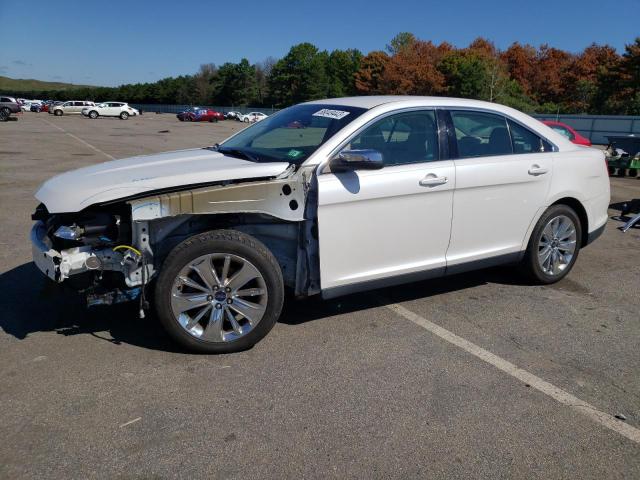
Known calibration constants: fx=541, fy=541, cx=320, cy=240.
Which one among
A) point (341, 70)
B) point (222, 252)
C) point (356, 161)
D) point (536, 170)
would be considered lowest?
point (222, 252)

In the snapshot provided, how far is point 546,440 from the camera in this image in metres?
2.86

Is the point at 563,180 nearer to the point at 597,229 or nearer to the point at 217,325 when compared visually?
the point at 597,229

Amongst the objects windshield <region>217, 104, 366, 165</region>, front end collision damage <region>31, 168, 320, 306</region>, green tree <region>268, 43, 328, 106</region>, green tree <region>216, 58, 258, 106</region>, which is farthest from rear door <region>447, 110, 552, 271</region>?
green tree <region>216, 58, 258, 106</region>

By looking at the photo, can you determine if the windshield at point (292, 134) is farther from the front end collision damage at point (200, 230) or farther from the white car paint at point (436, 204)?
the front end collision damage at point (200, 230)

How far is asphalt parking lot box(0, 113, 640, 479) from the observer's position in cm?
266

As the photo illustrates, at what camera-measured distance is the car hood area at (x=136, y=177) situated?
11.2 feet

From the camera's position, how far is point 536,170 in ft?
15.9

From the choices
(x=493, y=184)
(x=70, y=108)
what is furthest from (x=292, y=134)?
(x=70, y=108)

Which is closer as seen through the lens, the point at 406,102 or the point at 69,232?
the point at 69,232

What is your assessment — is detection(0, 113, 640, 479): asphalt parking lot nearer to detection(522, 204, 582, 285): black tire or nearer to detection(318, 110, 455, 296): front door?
detection(522, 204, 582, 285): black tire

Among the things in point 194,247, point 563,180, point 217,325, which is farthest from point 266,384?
point 563,180

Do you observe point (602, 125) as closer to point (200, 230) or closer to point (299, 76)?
point (200, 230)

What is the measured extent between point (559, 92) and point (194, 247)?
264 ft

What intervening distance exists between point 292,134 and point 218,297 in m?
1.59
